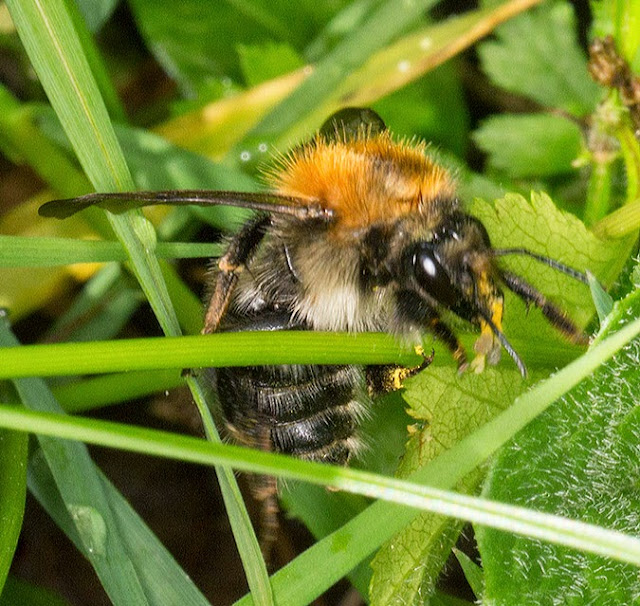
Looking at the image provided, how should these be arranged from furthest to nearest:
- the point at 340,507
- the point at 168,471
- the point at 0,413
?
1. the point at 168,471
2. the point at 340,507
3. the point at 0,413

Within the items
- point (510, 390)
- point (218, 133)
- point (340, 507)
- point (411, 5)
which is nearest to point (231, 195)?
point (510, 390)

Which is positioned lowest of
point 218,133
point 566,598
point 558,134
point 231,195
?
point 566,598

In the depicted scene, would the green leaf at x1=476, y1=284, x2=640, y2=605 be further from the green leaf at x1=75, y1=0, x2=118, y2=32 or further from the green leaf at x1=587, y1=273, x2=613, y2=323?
the green leaf at x1=75, y1=0, x2=118, y2=32

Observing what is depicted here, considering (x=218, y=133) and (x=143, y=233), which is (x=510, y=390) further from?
(x=218, y=133)

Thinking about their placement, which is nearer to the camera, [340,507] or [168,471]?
[340,507]

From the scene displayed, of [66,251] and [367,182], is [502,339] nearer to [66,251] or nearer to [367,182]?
[367,182]

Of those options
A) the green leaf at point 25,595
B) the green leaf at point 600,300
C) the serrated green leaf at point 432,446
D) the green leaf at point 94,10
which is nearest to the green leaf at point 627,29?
the green leaf at point 600,300

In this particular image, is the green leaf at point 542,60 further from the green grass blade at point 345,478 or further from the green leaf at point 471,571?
the green grass blade at point 345,478
